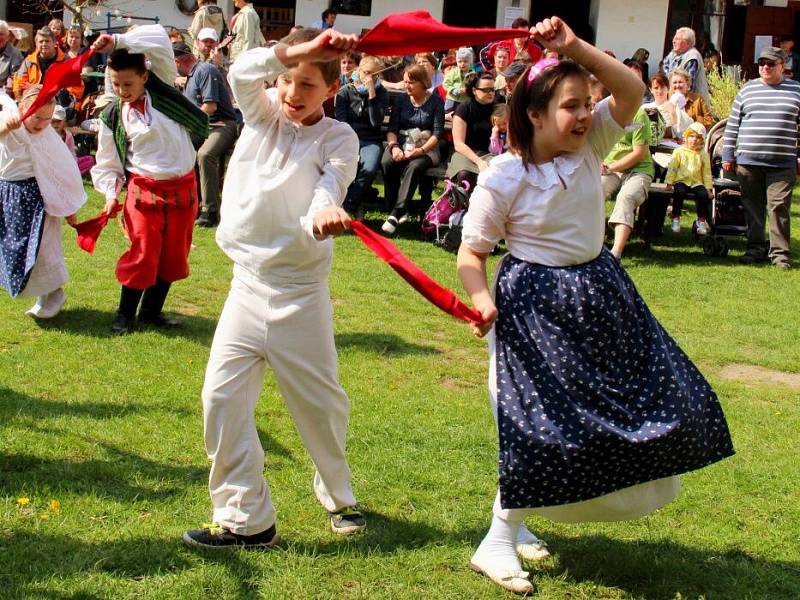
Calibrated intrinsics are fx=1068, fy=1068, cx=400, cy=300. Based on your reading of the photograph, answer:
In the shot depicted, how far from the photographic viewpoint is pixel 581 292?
383 cm

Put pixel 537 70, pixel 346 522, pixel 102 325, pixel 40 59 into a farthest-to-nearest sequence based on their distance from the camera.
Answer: pixel 40 59
pixel 102 325
pixel 346 522
pixel 537 70

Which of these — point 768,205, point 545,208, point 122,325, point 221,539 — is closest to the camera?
point 545,208

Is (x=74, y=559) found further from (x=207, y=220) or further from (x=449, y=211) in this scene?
(x=207, y=220)

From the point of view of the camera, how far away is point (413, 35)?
3.72 metres

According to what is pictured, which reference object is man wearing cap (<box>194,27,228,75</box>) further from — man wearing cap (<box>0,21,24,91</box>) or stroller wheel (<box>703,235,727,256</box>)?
stroller wheel (<box>703,235,727,256</box>)

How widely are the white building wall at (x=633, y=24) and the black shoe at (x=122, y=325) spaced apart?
55.9 feet

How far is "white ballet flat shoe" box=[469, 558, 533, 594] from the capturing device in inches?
156

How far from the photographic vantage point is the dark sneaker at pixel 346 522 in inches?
175

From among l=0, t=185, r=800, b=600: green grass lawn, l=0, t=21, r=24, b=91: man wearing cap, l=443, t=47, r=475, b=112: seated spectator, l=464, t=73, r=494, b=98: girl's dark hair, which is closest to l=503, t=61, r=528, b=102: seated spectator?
l=464, t=73, r=494, b=98: girl's dark hair

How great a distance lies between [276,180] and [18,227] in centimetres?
434

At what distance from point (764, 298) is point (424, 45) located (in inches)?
269

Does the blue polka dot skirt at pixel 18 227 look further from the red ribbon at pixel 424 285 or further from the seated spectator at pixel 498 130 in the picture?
the seated spectator at pixel 498 130

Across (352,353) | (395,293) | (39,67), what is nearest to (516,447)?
(352,353)

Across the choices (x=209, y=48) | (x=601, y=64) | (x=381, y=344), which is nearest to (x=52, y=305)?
(x=381, y=344)
